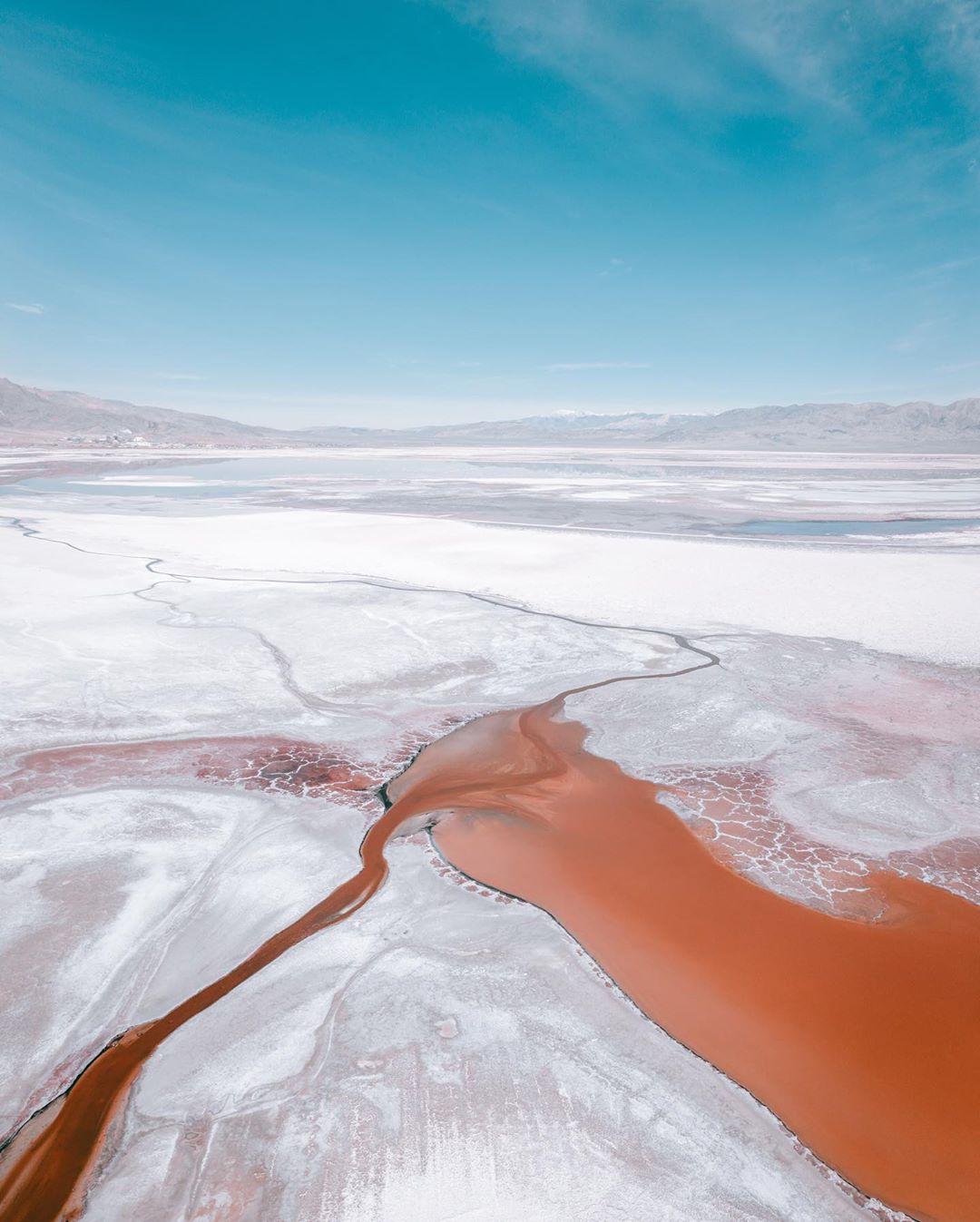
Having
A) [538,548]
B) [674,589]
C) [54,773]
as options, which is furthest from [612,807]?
[538,548]

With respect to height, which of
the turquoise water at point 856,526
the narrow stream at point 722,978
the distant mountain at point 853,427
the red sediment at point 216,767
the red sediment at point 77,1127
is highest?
the distant mountain at point 853,427

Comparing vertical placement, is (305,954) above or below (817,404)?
below

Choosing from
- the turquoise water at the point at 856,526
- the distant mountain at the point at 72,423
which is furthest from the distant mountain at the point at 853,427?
the turquoise water at the point at 856,526

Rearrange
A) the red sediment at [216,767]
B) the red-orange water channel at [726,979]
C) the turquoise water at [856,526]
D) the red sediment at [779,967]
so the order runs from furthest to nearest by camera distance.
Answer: the turquoise water at [856,526] < the red sediment at [216,767] < the red sediment at [779,967] < the red-orange water channel at [726,979]

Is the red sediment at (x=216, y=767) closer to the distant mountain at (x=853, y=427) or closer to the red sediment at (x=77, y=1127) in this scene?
the red sediment at (x=77, y=1127)

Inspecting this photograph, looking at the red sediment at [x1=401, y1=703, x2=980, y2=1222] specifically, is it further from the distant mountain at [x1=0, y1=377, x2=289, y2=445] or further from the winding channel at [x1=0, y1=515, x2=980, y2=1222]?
the distant mountain at [x1=0, y1=377, x2=289, y2=445]

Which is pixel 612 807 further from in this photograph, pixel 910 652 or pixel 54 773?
pixel 910 652
